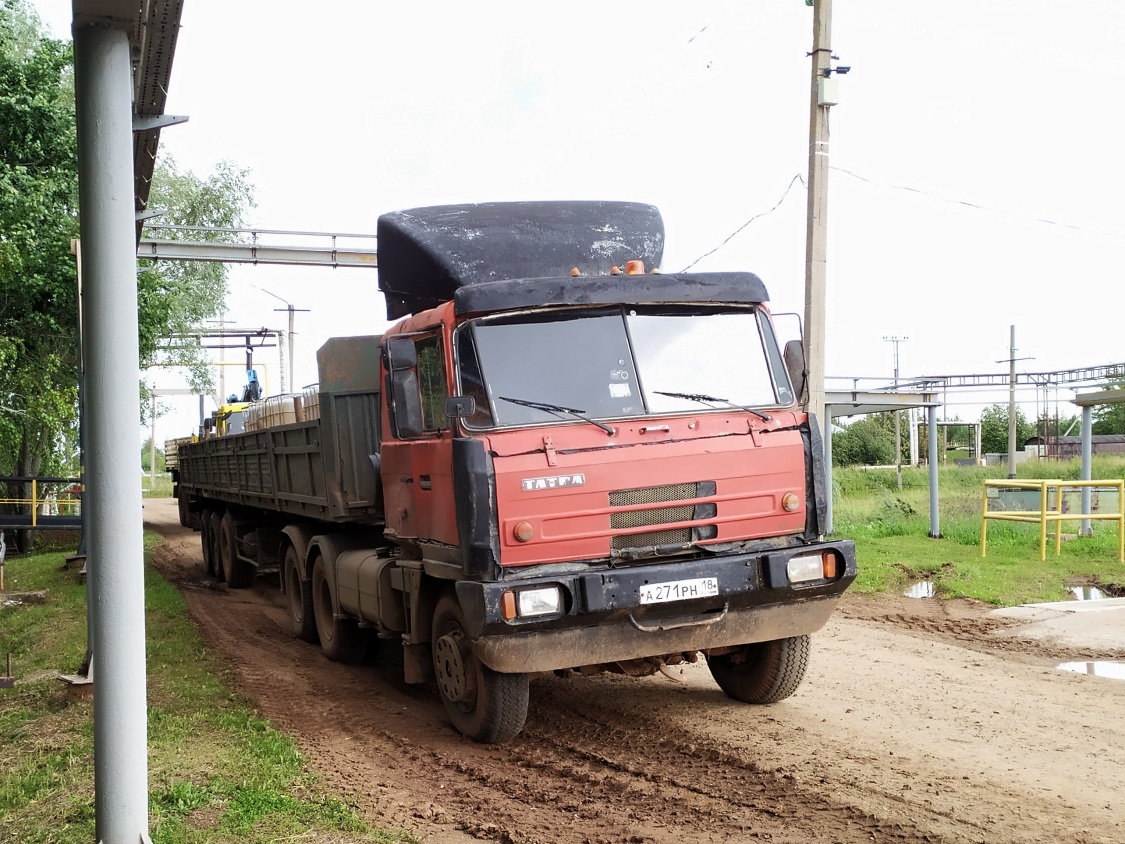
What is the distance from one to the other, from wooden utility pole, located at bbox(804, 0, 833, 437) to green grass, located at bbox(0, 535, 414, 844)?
7566 millimetres

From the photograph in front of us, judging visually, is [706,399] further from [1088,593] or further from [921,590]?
[1088,593]

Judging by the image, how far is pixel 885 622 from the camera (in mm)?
9922

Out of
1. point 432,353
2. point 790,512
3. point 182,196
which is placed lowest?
point 790,512

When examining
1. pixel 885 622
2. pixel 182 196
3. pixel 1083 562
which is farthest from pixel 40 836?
pixel 182 196

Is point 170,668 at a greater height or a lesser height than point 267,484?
lesser

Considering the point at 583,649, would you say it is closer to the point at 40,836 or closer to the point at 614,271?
the point at 614,271

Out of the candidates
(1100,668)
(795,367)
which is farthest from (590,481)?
(1100,668)

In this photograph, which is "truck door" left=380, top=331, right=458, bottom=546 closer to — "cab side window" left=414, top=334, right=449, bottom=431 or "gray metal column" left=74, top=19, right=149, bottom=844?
"cab side window" left=414, top=334, right=449, bottom=431

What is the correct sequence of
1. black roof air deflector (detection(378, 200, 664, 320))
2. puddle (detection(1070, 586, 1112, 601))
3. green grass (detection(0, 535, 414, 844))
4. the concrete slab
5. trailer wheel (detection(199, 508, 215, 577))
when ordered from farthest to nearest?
trailer wheel (detection(199, 508, 215, 577)) → puddle (detection(1070, 586, 1112, 601)) → the concrete slab → black roof air deflector (detection(378, 200, 664, 320)) → green grass (detection(0, 535, 414, 844))

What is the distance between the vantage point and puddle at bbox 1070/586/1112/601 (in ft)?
34.9

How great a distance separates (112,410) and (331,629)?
5.35 meters

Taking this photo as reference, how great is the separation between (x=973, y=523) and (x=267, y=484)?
10940 mm

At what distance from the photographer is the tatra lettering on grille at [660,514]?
570cm

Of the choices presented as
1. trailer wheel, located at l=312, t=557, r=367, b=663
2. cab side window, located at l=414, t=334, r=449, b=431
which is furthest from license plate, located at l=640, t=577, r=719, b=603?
trailer wheel, located at l=312, t=557, r=367, b=663
